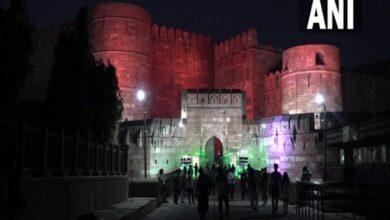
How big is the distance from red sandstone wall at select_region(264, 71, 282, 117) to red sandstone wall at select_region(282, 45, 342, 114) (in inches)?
91.9

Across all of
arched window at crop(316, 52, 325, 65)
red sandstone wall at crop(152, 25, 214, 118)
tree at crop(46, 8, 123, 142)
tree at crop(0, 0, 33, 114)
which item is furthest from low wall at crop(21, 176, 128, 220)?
red sandstone wall at crop(152, 25, 214, 118)

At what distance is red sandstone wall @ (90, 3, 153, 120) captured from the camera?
30.6 metres

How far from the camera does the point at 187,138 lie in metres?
26.1

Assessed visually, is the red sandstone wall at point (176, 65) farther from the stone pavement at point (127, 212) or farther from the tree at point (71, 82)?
the tree at point (71, 82)

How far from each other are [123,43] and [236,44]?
347 inches

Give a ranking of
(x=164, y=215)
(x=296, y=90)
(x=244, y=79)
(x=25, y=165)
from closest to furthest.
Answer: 1. (x=25, y=165)
2. (x=164, y=215)
3. (x=296, y=90)
4. (x=244, y=79)

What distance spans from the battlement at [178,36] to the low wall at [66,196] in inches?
960

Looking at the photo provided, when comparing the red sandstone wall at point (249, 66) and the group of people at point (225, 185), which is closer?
the group of people at point (225, 185)

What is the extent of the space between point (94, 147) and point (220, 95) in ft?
56.0

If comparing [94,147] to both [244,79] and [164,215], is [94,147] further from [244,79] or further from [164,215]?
[244,79]

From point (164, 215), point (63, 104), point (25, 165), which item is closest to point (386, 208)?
point (25, 165)

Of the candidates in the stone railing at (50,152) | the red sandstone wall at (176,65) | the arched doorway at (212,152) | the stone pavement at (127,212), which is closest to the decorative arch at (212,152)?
the arched doorway at (212,152)

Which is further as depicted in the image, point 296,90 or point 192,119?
point 296,90

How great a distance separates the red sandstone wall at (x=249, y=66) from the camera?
111 feet
